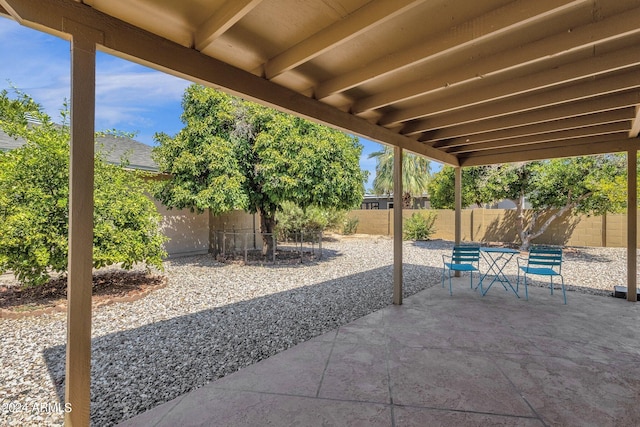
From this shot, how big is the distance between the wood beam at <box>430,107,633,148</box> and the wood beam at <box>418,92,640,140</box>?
12 cm

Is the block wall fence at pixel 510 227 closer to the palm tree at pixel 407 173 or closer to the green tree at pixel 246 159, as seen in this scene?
the palm tree at pixel 407 173

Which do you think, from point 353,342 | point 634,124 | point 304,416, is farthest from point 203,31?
point 634,124

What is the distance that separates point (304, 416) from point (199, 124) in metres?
6.54

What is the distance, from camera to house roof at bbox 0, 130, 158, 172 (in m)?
6.69

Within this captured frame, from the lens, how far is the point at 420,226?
14.0 m

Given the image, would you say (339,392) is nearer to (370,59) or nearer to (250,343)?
(250,343)

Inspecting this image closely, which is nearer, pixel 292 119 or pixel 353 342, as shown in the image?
pixel 353 342

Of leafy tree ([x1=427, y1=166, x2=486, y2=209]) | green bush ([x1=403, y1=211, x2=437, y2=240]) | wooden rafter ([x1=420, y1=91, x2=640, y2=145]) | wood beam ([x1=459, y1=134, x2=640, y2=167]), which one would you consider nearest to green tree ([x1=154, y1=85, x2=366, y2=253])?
wooden rafter ([x1=420, y1=91, x2=640, y2=145])

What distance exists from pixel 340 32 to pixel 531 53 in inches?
57.0

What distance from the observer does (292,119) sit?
7.16 m

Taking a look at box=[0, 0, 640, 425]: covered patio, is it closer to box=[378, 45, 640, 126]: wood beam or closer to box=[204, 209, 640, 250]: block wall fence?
box=[378, 45, 640, 126]: wood beam

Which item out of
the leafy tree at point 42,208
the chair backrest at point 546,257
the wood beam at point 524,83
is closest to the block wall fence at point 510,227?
the chair backrest at point 546,257

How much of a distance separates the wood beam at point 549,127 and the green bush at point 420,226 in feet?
30.3

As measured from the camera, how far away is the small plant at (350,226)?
52.8 feet
